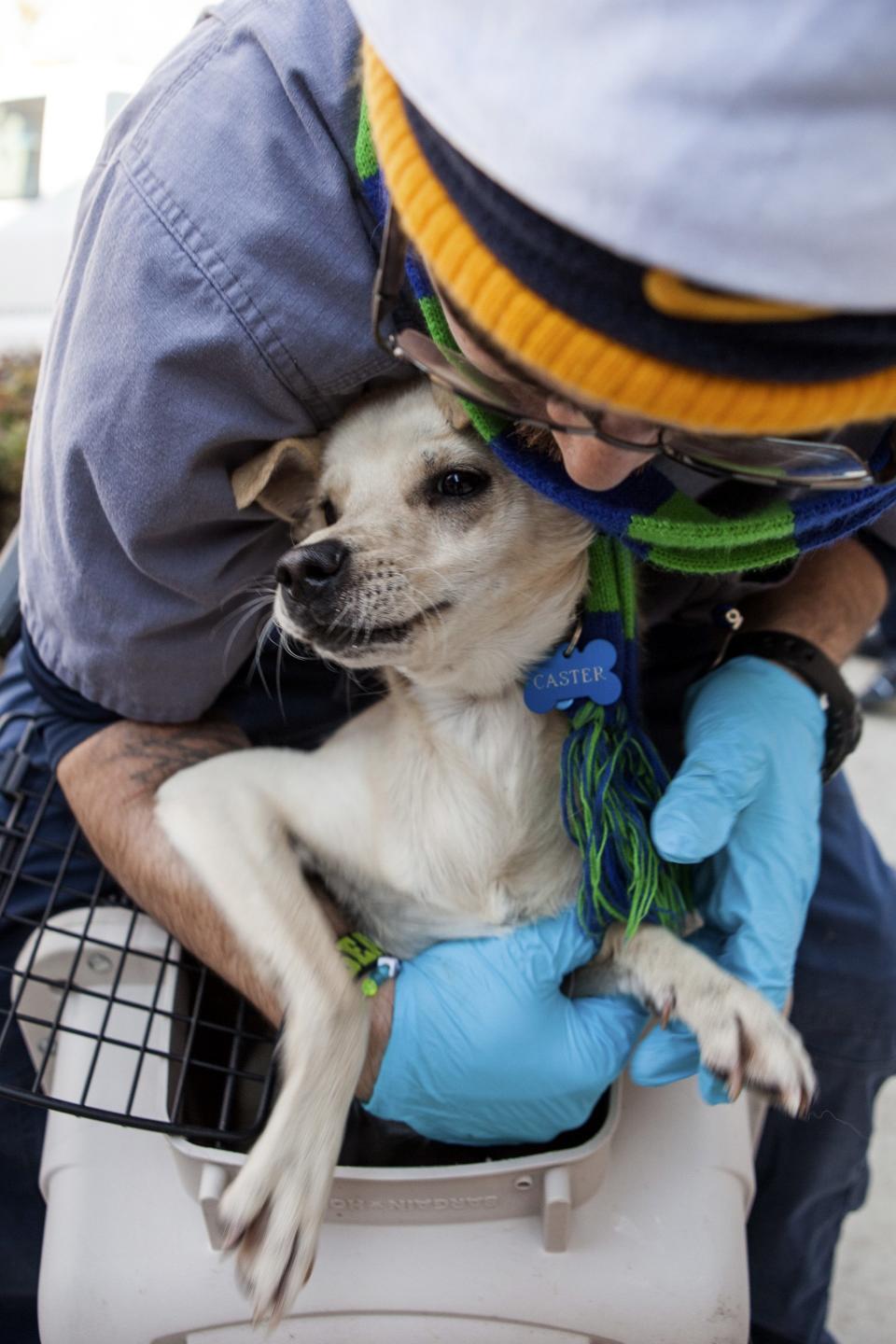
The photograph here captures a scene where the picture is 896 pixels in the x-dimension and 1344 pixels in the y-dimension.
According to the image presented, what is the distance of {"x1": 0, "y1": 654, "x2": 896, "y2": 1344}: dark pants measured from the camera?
139 cm

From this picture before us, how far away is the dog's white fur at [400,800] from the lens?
98 centimetres

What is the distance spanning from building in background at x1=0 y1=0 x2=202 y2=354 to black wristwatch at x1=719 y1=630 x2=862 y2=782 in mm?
1667

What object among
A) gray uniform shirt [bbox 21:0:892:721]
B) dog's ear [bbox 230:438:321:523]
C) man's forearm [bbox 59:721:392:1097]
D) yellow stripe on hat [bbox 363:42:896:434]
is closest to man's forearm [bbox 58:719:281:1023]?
man's forearm [bbox 59:721:392:1097]

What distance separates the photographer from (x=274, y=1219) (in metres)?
0.93

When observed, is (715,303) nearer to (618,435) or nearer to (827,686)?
(618,435)

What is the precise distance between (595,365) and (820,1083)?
1210 millimetres

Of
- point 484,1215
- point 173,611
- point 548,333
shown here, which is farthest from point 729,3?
point 484,1215

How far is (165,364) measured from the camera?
3.33 feet

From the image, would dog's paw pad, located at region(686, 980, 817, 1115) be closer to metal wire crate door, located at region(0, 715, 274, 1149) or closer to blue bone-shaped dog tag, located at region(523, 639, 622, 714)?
blue bone-shaped dog tag, located at region(523, 639, 622, 714)

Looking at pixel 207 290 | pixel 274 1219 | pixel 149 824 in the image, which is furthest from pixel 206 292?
Answer: pixel 274 1219

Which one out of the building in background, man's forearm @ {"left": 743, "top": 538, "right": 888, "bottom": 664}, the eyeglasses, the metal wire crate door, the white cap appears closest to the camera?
the white cap

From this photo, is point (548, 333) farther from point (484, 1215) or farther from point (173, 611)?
point (484, 1215)

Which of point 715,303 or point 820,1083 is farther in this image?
point 820,1083

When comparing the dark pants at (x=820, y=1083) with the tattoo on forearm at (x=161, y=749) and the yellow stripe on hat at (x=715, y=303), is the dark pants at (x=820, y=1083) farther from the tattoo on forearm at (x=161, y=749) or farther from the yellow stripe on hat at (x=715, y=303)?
the yellow stripe on hat at (x=715, y=303)
